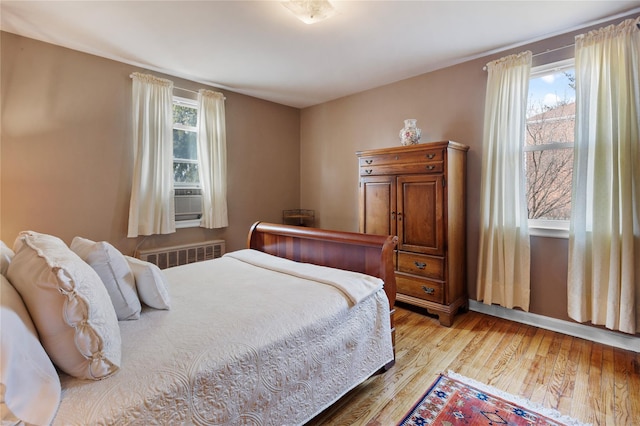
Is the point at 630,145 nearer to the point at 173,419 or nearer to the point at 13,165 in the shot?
the point at 173,419

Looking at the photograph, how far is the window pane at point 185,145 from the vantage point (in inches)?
139

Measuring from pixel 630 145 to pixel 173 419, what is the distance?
3.22 m

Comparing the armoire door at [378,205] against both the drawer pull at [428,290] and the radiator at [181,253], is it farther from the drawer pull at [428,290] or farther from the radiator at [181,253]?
the radiator at [181,253]

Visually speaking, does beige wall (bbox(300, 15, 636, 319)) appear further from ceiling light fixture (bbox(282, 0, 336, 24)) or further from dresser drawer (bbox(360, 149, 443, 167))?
ceiling light fixture (bbox(282, 0, 336, 24))

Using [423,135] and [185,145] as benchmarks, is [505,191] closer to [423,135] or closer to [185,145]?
[423,135]

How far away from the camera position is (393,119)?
3.71m

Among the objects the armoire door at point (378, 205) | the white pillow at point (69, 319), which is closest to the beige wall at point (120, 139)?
the armoire door at point (378, 205)

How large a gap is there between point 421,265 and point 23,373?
2744mm

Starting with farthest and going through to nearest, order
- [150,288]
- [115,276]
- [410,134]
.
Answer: [410,134]
[150,288]
[115,276]

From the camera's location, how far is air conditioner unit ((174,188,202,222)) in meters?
3.54

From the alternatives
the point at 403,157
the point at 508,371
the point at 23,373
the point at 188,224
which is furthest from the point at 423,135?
the point at 23,373

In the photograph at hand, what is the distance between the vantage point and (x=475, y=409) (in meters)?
1.69

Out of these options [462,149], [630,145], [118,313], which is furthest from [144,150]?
[630,145]

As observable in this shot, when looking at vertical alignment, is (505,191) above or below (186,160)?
below
